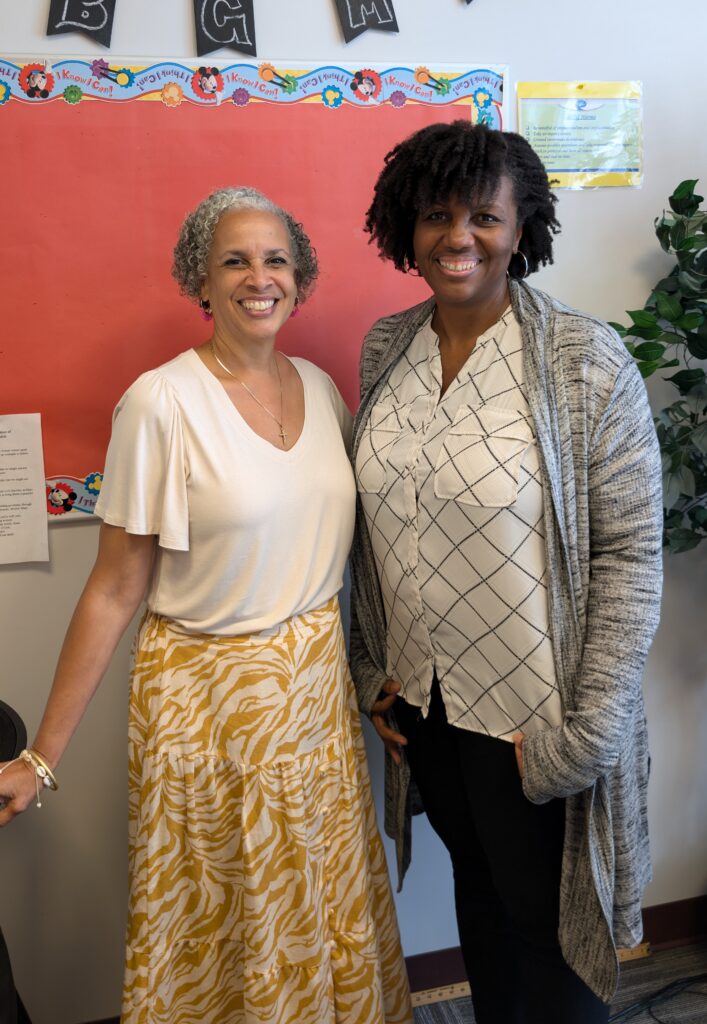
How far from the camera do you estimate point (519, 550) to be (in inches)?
49.7

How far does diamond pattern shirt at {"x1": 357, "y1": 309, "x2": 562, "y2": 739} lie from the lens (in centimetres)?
126

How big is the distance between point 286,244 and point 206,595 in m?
0.58

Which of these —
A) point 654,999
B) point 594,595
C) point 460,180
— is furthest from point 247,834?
point 654,999

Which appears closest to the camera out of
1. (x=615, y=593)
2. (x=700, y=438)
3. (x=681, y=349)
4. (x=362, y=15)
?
(x=615, y=593)

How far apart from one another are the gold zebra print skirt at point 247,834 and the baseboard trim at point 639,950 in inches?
20.8

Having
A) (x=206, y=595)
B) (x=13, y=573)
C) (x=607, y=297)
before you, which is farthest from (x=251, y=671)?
(x=607, y=297)

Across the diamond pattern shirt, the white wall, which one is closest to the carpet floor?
the white wall

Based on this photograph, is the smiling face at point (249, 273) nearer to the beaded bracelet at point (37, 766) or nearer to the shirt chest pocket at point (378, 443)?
the shirt chest pocket at point (378, 443)

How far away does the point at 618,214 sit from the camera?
1.80 m

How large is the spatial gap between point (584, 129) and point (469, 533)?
3.22 feet

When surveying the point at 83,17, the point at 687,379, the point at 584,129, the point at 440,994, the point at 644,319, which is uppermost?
the point at 83,17

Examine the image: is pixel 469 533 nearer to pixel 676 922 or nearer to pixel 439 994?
pixel 439 994

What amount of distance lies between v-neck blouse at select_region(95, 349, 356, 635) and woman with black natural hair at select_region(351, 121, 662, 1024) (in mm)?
117

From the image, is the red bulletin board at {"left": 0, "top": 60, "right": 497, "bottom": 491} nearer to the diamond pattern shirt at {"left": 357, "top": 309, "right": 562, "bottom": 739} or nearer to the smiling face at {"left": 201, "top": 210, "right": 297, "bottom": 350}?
the smiling face at {"left": 201, "top": 210, "right": 297, "bottom": 350}
